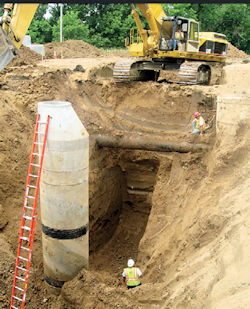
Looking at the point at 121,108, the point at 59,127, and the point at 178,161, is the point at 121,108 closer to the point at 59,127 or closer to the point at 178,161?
the point at 178,161

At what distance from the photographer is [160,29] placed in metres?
14.5

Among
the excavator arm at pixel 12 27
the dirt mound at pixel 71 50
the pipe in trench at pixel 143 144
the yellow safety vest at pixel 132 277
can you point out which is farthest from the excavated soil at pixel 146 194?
the dirt mound at pixel 71 50

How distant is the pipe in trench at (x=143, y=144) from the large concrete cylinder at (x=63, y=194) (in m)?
3.74

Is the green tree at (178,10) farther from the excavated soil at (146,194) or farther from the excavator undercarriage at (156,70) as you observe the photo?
the excavated soil at (146,194)

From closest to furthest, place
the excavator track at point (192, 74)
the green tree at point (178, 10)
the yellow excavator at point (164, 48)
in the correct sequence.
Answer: the excavator track at point (192, 74), the yellow excavator at point (164, 48), the green tree at point (178, 10)

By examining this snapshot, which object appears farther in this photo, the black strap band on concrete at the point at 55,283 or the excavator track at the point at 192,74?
the excavator track at the point at 192,74

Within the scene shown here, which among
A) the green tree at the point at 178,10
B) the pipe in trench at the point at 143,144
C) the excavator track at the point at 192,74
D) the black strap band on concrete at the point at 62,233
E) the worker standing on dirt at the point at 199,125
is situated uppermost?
the green tree at the point at 178,10

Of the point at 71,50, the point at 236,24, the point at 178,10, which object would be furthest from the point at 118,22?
the point at 236,24

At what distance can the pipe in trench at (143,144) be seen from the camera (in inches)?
424

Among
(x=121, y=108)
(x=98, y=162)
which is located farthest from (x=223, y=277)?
(x=121, y=108)

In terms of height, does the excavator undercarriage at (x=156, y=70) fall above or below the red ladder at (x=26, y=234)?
above

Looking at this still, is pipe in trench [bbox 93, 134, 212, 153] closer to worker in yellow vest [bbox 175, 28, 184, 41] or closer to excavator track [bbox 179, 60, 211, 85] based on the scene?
Result: excavator track [bbox 179, 60, 211, 85]

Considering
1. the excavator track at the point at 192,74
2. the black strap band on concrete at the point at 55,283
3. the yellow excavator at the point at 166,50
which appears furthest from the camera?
the yellow excavator at the point at 166,50

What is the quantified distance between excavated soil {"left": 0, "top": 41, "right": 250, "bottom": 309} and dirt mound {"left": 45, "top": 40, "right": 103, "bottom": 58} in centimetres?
1208
